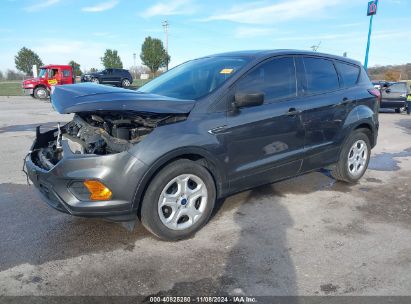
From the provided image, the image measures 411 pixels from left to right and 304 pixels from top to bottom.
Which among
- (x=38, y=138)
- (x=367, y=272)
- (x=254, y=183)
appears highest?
(x=38, y=138)

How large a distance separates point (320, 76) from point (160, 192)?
8.85 feet

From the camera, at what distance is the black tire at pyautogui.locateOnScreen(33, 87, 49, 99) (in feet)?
79.4

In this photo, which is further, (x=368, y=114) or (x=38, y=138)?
(x=368, y=114)

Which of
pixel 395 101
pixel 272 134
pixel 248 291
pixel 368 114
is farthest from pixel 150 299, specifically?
pixel 395 101

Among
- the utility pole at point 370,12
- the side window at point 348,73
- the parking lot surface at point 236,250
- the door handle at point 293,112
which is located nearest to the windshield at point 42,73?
the utility pole at point 370,12

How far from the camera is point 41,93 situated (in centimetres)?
2433

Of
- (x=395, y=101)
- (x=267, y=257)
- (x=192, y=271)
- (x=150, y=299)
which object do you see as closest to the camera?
(x=150, y=299)

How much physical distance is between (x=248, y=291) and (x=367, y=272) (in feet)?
3.44

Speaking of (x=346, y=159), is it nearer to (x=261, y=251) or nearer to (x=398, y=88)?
(x=261, y=251)

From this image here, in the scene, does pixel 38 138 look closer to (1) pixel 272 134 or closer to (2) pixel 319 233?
(1) pixel 272 134

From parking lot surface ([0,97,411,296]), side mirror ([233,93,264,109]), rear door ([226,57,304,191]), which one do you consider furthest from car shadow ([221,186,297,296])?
side mirror ([233,93,264,109])

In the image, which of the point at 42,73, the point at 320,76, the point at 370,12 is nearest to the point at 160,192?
the point at 320,76

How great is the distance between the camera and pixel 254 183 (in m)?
4.21

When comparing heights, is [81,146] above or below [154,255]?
above
